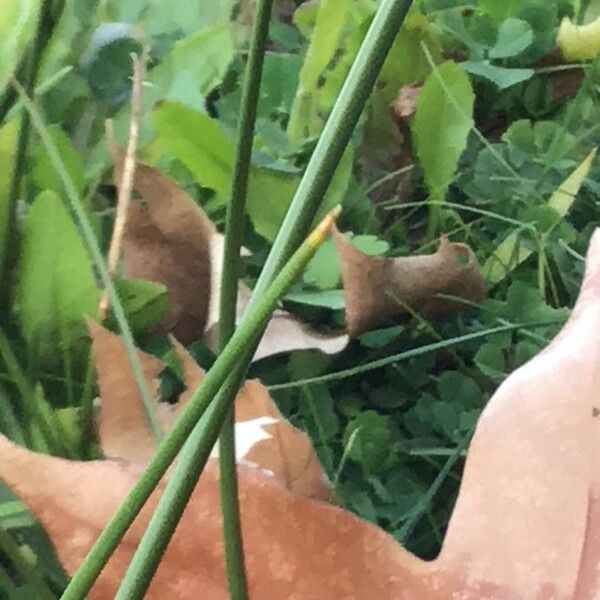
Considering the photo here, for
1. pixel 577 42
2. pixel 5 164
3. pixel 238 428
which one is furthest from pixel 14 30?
pixel 577 42

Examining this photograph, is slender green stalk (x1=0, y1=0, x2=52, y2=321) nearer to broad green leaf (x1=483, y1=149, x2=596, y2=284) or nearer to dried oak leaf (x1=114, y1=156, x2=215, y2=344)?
dried oak leaf (x1=114, y1=156, x2=215, y2=344)

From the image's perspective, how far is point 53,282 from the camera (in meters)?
0.32

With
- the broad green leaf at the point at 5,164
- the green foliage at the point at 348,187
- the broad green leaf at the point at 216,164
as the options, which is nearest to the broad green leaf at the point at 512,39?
the green foliage at the point at 348,187

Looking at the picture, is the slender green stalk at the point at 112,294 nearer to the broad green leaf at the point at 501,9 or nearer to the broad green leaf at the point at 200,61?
the broad green leaf at the point at 200,61

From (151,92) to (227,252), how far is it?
0.74 feet

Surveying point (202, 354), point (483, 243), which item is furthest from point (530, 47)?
point (202, 354)

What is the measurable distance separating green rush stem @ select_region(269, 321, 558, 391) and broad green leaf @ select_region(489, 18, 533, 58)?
16 centimetres

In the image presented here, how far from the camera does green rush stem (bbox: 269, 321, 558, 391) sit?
13.0 inches

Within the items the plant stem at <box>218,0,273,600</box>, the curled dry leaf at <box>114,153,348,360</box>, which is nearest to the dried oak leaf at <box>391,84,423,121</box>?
the curled dry leaf at <box>114,153,348,360</box>

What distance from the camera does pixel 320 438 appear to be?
33 centimetres

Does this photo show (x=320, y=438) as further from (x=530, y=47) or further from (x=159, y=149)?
(x=530, y=47)

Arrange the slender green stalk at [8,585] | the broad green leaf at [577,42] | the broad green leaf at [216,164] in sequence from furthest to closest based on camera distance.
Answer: the broad green leaf at [577,42]
the broad green leaf at [216,164]
the slender green stalk at [8,585]

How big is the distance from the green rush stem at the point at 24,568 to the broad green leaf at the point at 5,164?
0.10 metres

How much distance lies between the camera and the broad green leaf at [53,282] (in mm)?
318
